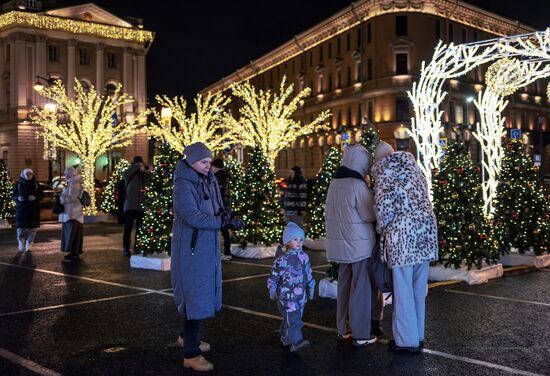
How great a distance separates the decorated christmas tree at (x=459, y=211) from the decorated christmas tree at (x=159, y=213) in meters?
4.89

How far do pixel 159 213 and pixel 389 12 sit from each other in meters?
47.4

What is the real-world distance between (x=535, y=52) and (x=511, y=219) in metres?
3.96

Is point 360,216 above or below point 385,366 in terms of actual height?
above

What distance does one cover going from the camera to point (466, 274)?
10.3m

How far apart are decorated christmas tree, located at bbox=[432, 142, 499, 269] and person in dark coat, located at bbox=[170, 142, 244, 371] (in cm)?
555

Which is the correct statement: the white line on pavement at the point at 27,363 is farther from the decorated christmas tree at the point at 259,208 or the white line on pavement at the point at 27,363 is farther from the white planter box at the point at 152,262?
the decorated christmas tree at the point at 259,208

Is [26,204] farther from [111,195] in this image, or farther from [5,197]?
[111,195]

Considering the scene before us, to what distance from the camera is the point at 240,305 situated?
342 inches

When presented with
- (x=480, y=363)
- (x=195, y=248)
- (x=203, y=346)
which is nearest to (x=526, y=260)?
(x=480, y=363)

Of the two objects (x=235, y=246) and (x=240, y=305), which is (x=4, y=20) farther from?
(x=240, y=305)

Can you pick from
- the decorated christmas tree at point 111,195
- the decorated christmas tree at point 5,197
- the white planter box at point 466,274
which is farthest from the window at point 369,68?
the white planter box at point 466,274

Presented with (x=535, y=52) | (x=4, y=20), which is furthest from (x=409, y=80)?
(x=535, y=52)

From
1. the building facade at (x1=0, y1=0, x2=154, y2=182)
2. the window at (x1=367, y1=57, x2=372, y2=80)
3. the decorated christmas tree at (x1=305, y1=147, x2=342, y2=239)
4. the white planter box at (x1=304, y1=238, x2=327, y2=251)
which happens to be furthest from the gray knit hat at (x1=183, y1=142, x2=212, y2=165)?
the window at (x1=367, y1=57, x2=372, y2=80)

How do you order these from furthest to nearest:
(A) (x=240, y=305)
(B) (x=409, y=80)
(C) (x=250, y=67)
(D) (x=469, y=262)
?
(C) (x=250, y=67) < (B) (x=409, y=80) < (D) (x=469, y=262) < (A) (x=240, y=305)
